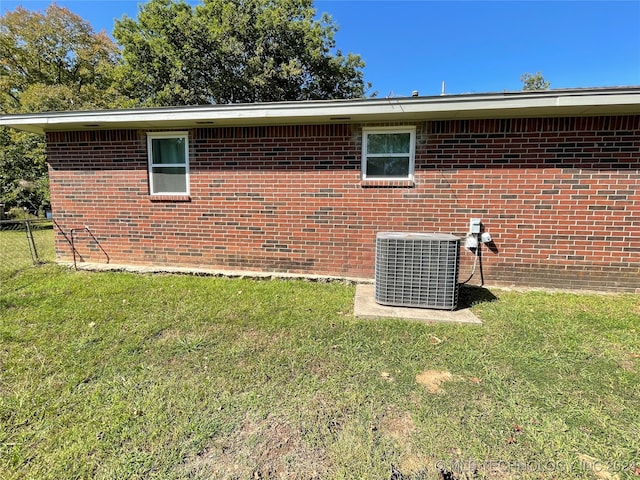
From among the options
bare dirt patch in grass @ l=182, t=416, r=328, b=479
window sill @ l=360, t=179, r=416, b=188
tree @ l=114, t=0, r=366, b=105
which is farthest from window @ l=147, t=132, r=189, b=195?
tree @ l=114, t=0, r=366, b=105

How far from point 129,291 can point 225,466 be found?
12.1 feet

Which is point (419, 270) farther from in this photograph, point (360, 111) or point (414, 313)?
point (360, 111)

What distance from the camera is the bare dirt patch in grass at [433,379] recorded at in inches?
96.7

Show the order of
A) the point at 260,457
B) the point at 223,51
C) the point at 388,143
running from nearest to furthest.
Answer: the point at 260,457 < the point at 388,143 < the point at 223,51

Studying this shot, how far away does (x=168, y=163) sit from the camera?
575 centimetres

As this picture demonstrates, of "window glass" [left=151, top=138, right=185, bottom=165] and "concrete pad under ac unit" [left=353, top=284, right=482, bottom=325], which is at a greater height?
"window glass" [left=151, top=138, right=185, bottom=165]

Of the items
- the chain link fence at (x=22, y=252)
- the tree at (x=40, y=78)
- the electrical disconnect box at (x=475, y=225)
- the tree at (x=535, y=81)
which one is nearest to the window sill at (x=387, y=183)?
the electrical disconnect box at (x=475, y=225)

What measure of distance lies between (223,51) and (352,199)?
601 inches

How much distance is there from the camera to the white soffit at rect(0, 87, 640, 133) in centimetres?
403

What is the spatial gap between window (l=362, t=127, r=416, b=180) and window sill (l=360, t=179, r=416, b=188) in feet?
0.20

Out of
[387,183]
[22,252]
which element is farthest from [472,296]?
[22,252]

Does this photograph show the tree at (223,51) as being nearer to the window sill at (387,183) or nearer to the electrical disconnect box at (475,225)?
the window sill at (387,183)

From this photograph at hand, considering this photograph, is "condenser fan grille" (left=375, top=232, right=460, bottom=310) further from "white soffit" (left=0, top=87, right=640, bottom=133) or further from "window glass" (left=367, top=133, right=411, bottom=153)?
"white soffit" (left=0, top=87, right=640, bottom=133)

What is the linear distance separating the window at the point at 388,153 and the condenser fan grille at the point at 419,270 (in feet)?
4.68
